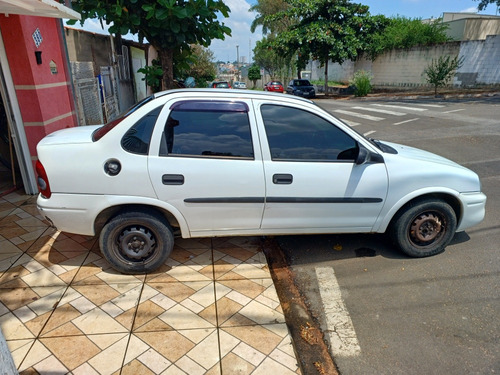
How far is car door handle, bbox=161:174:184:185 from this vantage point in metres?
3.25

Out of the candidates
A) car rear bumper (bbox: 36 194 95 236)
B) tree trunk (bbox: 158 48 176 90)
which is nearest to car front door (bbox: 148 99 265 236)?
car rear bumper (bbox: 36 194 95 236)

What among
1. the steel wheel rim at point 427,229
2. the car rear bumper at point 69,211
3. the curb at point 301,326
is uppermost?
the car rear bumper at point 69,211

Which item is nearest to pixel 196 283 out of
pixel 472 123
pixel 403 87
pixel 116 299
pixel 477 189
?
pixel 116 299

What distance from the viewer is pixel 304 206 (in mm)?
3527

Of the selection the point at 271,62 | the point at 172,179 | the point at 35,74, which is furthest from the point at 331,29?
the point at 271,62

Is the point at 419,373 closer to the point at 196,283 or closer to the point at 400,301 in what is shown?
the point at 400,301

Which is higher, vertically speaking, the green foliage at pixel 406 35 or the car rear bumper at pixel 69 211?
the green foliage at pixel 406 35

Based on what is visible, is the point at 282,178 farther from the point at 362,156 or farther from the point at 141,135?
the point at 141,135

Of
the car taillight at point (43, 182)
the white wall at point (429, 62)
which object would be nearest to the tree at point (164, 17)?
the car taillight at point (43, 182)

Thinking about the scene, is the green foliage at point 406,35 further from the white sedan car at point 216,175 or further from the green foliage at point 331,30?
the white sedan car at point 216,175

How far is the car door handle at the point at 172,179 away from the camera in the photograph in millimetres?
3248

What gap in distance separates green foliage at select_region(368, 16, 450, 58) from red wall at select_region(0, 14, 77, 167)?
2294 cm

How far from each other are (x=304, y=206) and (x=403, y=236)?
1.26m

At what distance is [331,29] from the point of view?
79.5 feet
